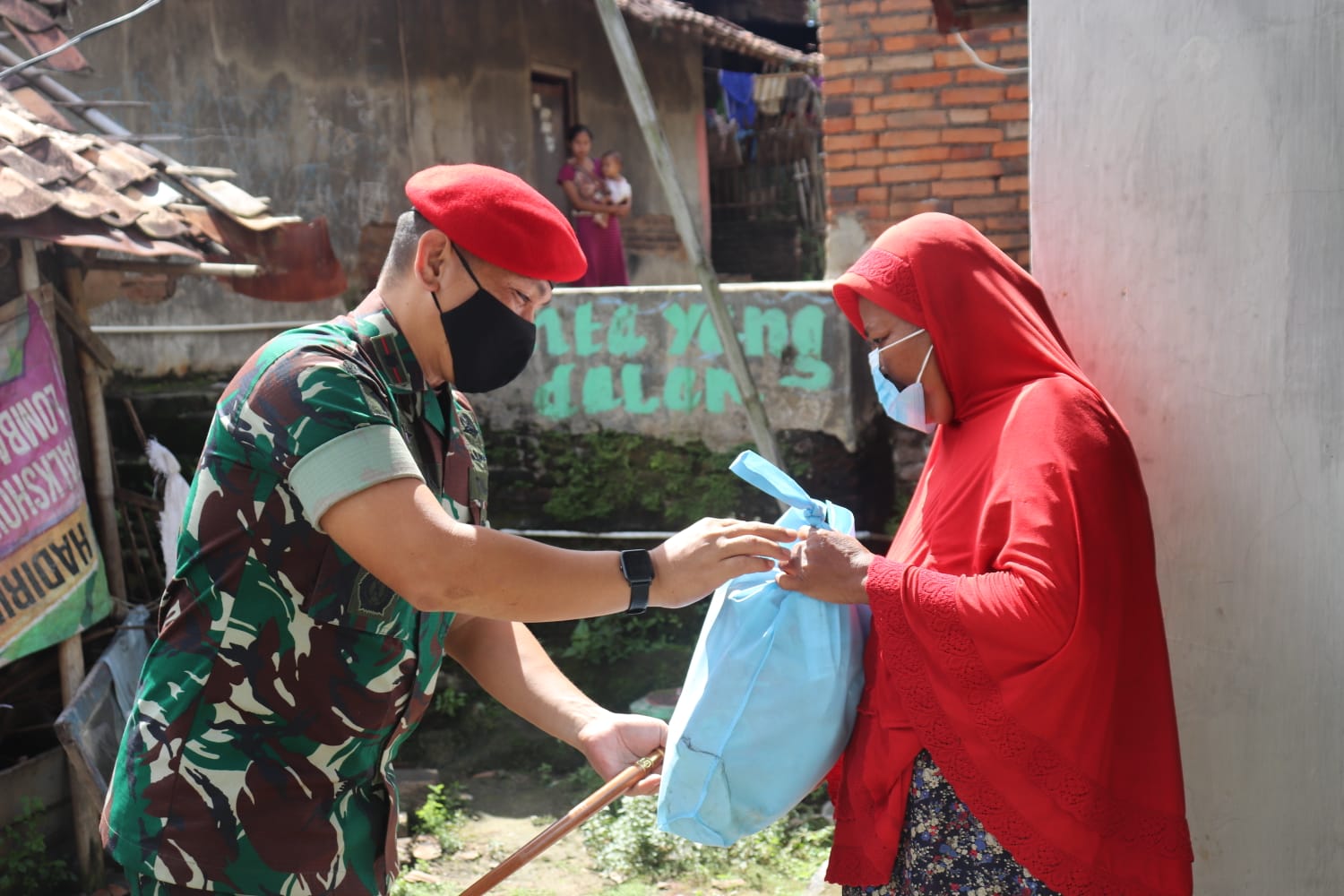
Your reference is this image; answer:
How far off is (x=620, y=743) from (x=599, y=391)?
4.91 m

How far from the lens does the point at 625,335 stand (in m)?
7.11

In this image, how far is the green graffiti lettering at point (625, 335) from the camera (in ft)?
23.2

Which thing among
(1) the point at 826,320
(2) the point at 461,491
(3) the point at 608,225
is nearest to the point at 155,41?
(3) the point at 608,225

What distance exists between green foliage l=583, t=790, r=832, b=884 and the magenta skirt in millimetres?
6061

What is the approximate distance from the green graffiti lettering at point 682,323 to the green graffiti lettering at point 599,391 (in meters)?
0.43

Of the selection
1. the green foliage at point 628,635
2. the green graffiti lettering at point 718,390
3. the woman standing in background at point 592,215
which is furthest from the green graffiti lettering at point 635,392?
the woman standing in background at point 592,215

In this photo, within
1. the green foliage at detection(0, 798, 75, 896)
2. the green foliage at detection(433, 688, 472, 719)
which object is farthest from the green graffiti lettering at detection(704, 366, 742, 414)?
the green foliage at detection(0, 798, 75, 896)

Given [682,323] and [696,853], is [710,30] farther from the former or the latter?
[696,853]

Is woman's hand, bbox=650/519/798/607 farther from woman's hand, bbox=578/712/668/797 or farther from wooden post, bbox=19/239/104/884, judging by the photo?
wooden post, bbox=19/239/104/884

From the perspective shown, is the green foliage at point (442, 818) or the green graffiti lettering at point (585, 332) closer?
the green foliage at point (442, 818)

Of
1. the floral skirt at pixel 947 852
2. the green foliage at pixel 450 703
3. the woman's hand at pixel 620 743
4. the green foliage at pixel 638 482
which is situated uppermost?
the woman's hand at pixel 620 743

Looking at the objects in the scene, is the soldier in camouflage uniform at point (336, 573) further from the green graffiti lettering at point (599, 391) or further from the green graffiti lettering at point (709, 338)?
the green graffiti lettering at point (599, 391)

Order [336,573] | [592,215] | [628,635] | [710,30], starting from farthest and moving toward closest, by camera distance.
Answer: [710,30]
[592,215]
[628,635]
[336,573]

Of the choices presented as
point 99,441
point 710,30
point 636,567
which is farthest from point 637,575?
point 710,30
